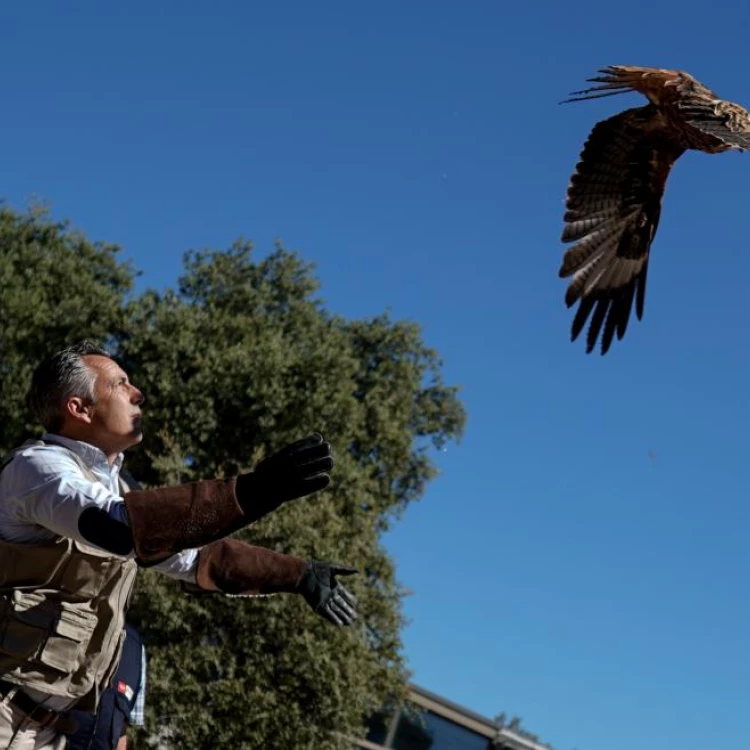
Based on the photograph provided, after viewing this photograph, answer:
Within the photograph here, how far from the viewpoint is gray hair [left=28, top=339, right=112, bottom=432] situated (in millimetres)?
4352

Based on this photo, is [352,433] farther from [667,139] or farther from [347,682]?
[667,139]

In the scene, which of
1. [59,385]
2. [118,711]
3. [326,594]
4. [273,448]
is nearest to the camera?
[326,594]

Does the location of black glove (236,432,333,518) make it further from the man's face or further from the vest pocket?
the vest pocket

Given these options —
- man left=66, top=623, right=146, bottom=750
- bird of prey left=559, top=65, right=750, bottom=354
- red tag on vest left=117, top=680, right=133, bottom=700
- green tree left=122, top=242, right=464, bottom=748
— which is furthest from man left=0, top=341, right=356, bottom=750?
green tree left=122, top=242, right=464, bottom=748

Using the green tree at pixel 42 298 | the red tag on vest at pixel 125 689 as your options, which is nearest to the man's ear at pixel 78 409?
the red tag on vest at pixel 125 689

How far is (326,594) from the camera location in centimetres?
430

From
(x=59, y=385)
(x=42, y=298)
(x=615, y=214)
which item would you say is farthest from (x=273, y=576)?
(x=42, y=298)

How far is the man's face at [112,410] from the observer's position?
4285 mm

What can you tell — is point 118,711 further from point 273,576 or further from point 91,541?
point 91,541

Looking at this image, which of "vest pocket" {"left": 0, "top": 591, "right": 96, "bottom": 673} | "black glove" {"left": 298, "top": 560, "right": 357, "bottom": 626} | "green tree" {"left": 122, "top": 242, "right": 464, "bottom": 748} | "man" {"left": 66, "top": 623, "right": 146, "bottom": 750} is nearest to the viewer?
"vest pocket" {"left": 0, "top": 591, "right": 96, "bottom": 673}

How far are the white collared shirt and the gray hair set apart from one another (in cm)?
13

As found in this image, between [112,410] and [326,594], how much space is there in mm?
911

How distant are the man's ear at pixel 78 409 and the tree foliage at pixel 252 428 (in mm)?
15437

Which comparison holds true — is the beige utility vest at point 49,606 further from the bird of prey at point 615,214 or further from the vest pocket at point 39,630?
the bird of prey at point 615,214
